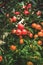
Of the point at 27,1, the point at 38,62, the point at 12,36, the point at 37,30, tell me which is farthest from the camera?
the point at 27,1

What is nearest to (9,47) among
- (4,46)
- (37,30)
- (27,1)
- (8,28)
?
(4,46)

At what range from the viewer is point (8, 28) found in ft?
14.5

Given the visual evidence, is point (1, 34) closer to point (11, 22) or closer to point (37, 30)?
point (11, 22)

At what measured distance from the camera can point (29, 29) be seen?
448cm

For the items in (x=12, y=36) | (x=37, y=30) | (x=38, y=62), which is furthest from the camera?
(x=37, y=30)

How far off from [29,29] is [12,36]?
0.33 m

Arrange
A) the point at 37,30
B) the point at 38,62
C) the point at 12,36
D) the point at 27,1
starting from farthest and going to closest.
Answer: the point at 27,1, the point at 37,30, the point at 12,36, the point at 38,62

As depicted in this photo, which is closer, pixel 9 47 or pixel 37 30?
pixel 9 47

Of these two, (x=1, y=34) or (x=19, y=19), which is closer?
(x=1, y=34)

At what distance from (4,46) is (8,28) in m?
0.37

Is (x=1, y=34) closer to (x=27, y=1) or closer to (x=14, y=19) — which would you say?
(x=14, y=19)

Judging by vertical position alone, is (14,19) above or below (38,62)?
above

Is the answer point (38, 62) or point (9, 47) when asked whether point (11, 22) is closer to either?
point (9, 47)

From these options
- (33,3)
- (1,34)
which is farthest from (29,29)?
(33,3)
